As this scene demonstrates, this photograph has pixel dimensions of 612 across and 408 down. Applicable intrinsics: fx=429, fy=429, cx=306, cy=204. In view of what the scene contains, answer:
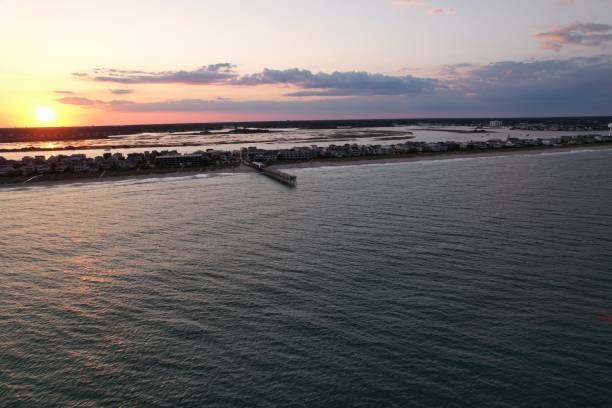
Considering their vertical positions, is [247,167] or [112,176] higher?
[247,167]

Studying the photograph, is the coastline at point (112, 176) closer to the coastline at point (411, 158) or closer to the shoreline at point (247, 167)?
the shoreline at point (247, 167)

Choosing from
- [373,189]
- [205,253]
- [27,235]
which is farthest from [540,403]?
[373,189]

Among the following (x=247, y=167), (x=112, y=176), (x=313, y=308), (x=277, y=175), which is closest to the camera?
(x=313, y=308)

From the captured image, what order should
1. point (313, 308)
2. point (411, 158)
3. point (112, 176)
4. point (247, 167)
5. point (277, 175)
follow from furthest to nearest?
point (411, 158) < point (247, 167) < point (112, 176) < point (277, 175) < point (313, 308)

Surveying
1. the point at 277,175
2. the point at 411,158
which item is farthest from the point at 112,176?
the point at 411,158

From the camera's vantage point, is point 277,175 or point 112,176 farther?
point 112,176

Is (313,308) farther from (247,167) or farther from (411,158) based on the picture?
(411,158)
